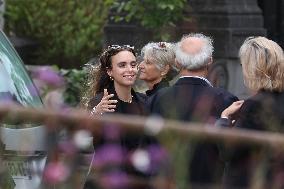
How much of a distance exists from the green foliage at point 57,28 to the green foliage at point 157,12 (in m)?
7.83

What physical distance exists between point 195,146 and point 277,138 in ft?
0.72

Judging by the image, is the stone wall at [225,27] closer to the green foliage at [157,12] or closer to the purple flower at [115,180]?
the green foliage at [157,12]

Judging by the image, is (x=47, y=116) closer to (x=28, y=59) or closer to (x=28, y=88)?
(x=28, y=88)

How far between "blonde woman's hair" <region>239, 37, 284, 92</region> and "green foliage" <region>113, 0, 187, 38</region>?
882 cm

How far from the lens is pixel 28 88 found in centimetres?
→ 731

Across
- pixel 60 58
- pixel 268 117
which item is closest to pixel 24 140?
pixel 268 117

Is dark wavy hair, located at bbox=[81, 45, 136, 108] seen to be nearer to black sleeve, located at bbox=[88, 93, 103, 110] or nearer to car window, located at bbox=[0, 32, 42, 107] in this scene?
black sleeve, located at bbox=[88, 93, 103, 110]

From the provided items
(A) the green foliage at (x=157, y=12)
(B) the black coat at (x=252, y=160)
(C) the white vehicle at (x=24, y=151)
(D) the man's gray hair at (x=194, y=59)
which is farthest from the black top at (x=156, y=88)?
(A) the green foliage at (x=157, y=12)

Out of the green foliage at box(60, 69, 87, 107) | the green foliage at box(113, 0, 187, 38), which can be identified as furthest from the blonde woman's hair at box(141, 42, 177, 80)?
the green foliage at box(113, 0, 187, 38)

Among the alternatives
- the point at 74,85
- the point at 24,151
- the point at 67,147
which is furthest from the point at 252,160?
the point at 74,85

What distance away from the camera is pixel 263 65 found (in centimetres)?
580

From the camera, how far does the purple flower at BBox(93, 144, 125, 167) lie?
3172 mm

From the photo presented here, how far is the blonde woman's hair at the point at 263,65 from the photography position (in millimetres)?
5754

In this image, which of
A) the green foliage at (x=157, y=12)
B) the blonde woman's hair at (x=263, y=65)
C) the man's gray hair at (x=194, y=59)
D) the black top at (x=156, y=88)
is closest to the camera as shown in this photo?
the blonde woman's hair at (x=263, y=65)
